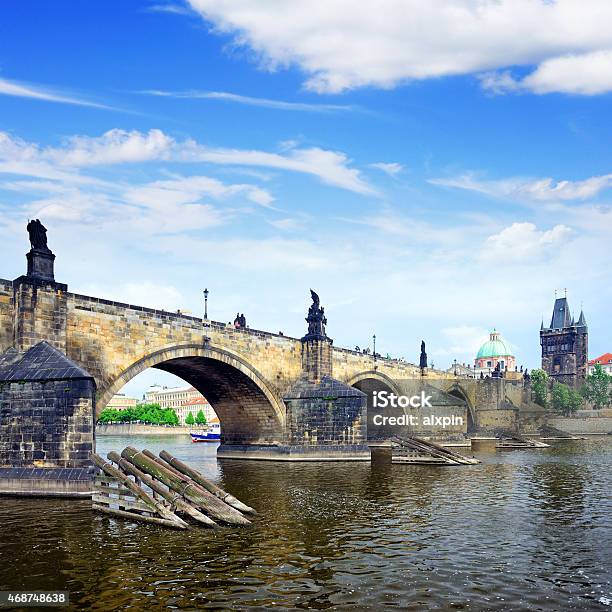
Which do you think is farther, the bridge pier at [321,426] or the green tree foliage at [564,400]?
the green tree foliage at [564,400]

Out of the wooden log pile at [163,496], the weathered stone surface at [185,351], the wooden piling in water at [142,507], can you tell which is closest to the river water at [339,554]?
the wooden piling in water at [142,507]

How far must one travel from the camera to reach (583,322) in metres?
139

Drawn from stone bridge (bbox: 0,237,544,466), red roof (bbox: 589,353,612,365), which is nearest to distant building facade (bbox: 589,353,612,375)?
red roof (bbox: 589,353,612,365)

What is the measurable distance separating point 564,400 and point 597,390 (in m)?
10.8

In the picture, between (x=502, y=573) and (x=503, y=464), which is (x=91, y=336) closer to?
(x=502, y=573)

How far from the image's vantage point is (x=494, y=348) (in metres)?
185

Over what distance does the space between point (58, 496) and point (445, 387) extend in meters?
59.5

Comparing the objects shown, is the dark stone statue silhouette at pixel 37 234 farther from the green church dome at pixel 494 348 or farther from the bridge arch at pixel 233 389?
the green church dome at pixel 494 348

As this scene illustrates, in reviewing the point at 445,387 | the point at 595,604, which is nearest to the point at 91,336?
the point at 595,604

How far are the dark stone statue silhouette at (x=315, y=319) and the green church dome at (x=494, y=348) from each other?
490ft

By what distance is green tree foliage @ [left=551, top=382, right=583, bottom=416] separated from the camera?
108312 mm

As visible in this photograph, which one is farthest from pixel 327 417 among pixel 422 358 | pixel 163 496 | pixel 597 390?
pixel 597 390

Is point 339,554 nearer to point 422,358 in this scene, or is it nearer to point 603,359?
point 422,358

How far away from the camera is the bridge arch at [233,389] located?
35281 mm
